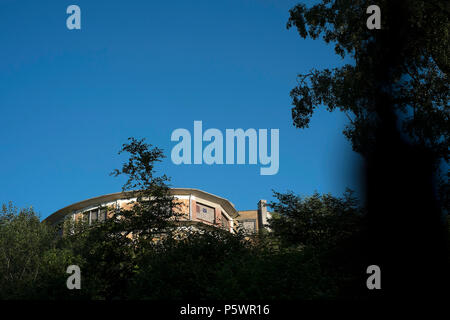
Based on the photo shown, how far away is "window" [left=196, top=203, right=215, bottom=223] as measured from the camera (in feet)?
163

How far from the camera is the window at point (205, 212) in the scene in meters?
49.7

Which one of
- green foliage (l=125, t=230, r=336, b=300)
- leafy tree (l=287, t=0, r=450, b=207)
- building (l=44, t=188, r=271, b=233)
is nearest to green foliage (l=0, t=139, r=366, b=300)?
green foliage (l=125, t=230, r=336, b=300)

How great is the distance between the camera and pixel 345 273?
13359 mm

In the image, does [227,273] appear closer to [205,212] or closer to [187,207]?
[187,207]

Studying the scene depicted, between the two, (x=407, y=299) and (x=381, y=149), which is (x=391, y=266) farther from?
(x=381, y=149)

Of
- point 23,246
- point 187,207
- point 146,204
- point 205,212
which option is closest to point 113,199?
point 187,207

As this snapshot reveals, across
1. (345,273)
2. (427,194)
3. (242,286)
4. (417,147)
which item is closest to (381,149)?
(417,147)

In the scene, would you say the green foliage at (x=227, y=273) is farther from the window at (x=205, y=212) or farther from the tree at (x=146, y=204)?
the window at (x=205, y=212)

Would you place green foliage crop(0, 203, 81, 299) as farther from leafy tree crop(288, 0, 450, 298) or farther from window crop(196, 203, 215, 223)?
window crop(196, 203, 215, 223)

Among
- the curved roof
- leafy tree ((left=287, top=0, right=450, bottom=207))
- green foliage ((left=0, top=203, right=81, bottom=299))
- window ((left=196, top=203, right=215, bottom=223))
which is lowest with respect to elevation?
green foliage ((left=0, top=203, right=81, bottom=299))

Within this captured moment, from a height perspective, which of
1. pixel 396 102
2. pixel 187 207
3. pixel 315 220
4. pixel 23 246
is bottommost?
pixel 23 246

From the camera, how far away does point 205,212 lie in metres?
50.6

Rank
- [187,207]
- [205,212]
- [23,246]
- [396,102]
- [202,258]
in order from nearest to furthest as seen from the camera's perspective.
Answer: [202,258], [396,102], [23,246], [187,207], [205,212]
